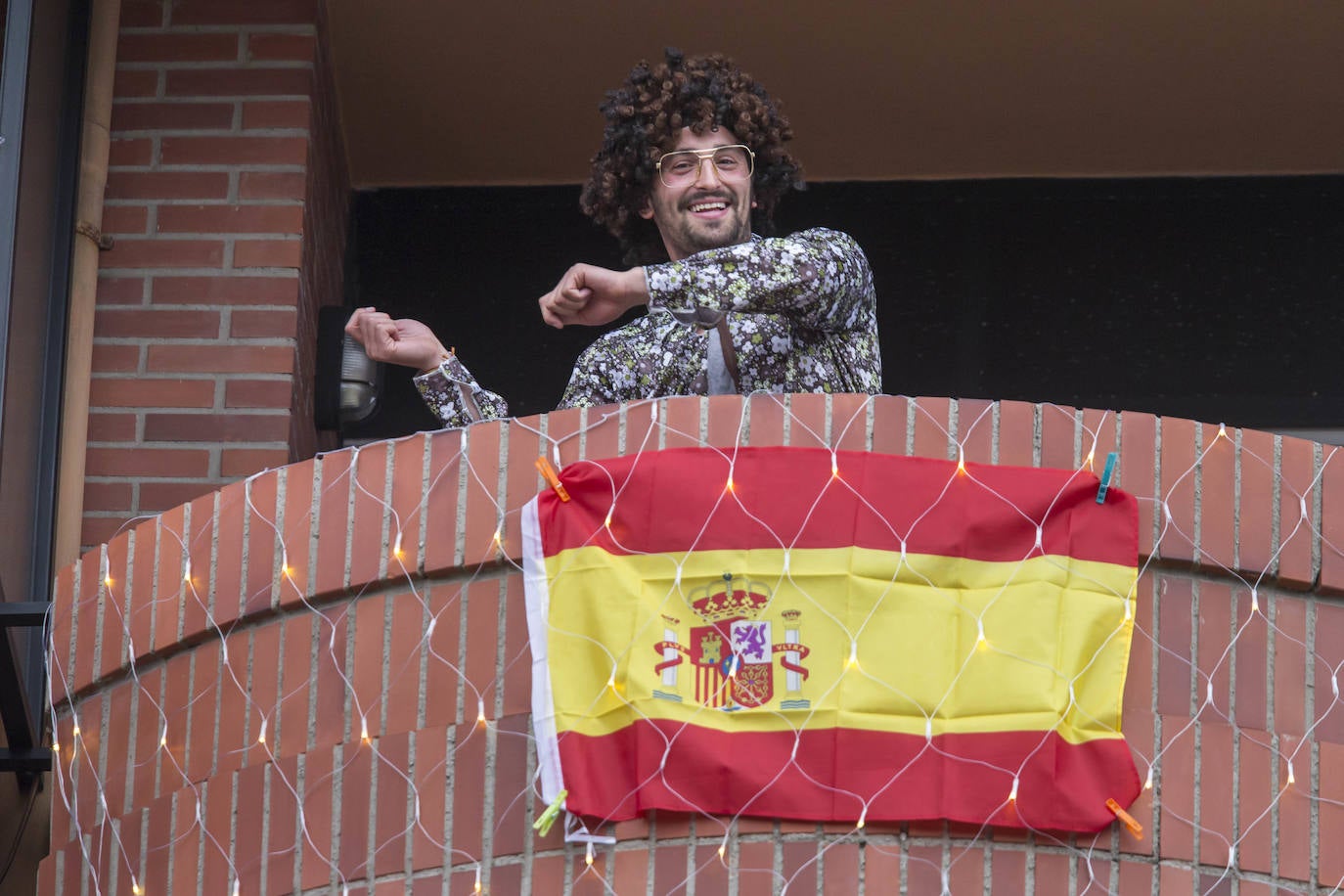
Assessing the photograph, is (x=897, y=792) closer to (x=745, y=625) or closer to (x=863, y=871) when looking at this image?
(x=863, y=871)

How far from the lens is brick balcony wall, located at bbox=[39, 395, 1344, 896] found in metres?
2.95

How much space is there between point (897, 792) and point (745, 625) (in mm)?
342

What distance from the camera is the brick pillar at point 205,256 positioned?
14.7 feet

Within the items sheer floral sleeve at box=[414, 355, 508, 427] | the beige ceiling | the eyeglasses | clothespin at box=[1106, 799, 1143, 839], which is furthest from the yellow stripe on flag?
the beige ceiling

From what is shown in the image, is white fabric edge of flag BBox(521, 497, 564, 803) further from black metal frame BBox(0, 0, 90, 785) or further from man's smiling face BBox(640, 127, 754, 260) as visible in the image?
black metal frame BBox(0, 0, 90, 785)

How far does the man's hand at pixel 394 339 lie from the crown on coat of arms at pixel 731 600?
3.46 ft

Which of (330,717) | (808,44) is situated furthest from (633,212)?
(330,717)

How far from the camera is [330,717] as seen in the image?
3.21m

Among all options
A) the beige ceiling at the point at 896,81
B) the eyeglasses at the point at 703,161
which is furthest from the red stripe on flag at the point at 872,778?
the beige ceiling at the point at 896,81

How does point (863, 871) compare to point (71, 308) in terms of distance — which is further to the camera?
point (71, 308)

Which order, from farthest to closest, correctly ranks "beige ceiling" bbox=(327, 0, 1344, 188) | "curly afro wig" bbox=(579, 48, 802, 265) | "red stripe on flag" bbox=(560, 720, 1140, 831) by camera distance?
"beige ceiling" bbox=(327, 0, 1344, 188) < "curly afro wig" bbox=(579, 48, 802, 265) < "red stripe on flag" bbox=(560, 720, 1140, 831)

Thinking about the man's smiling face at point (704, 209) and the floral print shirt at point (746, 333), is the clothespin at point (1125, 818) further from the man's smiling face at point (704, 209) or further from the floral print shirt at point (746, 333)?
the man's smiling face at point (704, 209)

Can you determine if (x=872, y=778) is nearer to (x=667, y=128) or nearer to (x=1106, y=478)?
(x=1106, y=478)

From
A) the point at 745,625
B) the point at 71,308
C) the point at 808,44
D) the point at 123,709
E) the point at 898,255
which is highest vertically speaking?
the point at 808,44
